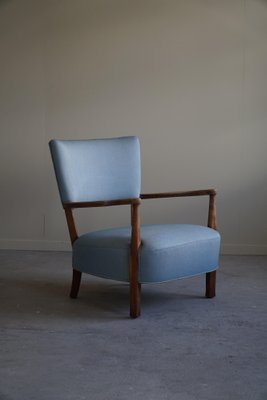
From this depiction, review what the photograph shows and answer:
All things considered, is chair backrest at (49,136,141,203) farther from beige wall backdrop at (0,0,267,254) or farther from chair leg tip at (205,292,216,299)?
beige wall backdrop at (0,0,267,254)

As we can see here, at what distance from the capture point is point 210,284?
293cm

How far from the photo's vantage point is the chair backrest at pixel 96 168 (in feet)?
9.50

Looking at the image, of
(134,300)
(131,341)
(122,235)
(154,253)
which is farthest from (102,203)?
(131,341)

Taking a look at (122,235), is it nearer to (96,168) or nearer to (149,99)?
(96,168)

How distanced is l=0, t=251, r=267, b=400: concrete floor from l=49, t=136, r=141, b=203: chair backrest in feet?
1.91

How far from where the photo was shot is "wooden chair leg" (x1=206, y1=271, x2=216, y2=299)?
9.58 feet

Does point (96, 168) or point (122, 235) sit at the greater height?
point (96, 168)

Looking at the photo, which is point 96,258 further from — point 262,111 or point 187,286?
point 262,111

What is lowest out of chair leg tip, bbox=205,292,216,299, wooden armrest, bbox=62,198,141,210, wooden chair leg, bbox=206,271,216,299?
chair leg tip, bbox=205,292,216,299

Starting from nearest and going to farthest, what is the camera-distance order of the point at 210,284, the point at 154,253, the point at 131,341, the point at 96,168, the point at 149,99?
1. the point at 131,341
2. the point at 154,253
3. the point at 210,284
4. the point at 96,168
5. the point at 149,99

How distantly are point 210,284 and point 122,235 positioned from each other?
60 cm

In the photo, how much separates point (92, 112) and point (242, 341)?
7.83 ft

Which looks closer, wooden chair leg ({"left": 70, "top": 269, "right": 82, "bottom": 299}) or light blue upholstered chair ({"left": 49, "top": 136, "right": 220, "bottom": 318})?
light blue upholstered chair ({"left": 49, "top": 136, "right": 220, "bottom": 318})

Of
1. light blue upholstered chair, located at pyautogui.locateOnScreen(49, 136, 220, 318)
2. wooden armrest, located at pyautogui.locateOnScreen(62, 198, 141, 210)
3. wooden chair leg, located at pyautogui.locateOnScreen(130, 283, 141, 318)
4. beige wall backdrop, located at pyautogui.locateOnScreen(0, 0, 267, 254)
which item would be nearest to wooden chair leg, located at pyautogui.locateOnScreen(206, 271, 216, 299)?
light blue upholstered chair, located at pyautogui.locateOnScreen(49, 136, 220, 318)
